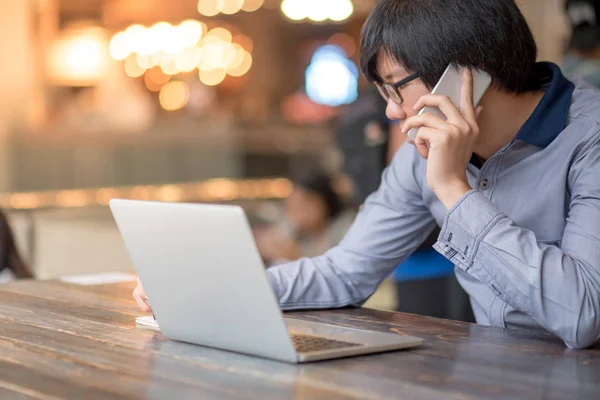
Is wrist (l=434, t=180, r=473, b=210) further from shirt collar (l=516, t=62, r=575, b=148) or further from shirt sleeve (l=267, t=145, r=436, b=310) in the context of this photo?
shirt sleeve (l=267, t=145, r=436, b=310)

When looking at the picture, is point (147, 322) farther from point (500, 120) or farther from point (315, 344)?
point (500, 120)

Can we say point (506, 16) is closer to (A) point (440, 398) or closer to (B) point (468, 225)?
(B) point (468, 225)

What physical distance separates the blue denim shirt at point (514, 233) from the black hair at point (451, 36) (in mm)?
99

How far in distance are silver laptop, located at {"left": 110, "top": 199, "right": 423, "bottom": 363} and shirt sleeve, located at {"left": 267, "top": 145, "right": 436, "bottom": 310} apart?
0.34 metres

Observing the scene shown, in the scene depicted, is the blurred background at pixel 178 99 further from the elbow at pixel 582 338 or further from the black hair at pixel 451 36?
the elbow at pixel 582 338

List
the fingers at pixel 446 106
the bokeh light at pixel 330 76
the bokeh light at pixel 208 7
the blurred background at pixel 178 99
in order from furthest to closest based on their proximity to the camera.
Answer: the bokeh light at pixel 330 76 < the bokeh light at pixel 208 7 < the blurred background at pixel 178 99 < the fingers at pixel 446 106

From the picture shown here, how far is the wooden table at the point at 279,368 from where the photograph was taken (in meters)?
1.03

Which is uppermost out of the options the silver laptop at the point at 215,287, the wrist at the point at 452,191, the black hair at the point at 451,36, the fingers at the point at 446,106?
the black hair at the point at 451,36

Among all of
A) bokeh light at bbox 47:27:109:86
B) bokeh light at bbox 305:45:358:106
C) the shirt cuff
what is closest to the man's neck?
the shirt cuff

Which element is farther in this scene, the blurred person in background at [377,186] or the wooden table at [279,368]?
the blurred person in background at [377,186]

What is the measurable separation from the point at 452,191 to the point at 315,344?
336 mm

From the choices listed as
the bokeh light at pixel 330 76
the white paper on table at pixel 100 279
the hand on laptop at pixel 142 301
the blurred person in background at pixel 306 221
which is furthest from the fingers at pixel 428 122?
the bokeh light at pixel 330 76

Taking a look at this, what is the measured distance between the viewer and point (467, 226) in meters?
1.37

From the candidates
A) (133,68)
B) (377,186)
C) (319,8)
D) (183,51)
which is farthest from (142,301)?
(133,68)
